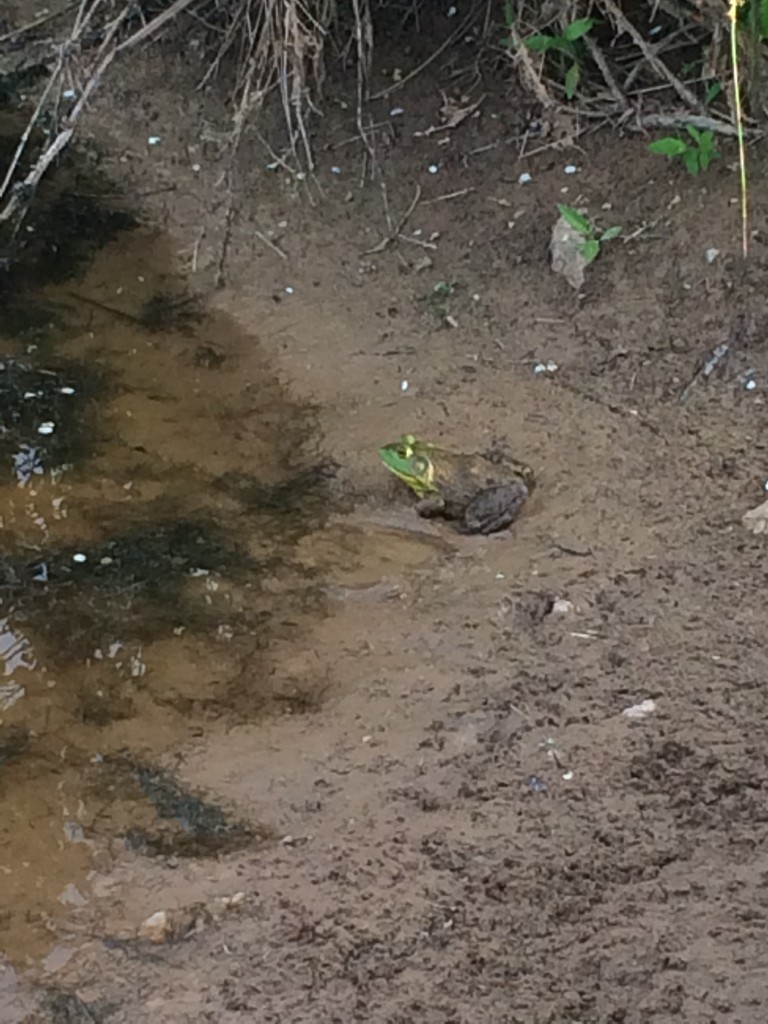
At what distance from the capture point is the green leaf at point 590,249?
4.07 meters

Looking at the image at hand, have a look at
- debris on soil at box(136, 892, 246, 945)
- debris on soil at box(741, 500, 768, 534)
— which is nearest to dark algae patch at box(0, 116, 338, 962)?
debris on soil at box(136, 892, 246, 945)

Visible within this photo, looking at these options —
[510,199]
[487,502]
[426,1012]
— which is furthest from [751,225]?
[426,1012]

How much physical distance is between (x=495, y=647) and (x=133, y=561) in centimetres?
112

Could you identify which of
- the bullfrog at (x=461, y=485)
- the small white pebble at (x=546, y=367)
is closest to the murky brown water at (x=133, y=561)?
the bullfrog at (x=461, y=485)

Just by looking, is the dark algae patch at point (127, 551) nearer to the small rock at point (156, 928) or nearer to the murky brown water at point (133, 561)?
the murky brown water at point (133, 561)

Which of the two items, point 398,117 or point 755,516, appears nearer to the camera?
point 755,516

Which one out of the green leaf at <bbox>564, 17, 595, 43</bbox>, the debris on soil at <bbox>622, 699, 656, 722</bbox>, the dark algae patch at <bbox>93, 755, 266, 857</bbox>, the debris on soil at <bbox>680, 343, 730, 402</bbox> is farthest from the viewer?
the green leaf at <bbox>564, 17, 595, 43</bbox>

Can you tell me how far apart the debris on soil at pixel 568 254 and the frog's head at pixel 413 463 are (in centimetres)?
107

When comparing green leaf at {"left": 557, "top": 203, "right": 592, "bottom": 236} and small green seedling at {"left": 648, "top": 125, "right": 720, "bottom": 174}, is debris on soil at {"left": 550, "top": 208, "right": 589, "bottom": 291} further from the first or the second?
small green seedling at {"left": 648, "top": 125, "right": 720, "bottom": 174}

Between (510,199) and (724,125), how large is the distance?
0.84 metres

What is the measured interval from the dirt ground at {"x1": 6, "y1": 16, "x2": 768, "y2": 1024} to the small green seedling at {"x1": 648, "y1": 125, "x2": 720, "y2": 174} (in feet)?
→ 0.34

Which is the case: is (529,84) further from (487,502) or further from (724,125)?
(487,502)

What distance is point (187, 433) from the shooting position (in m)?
Answer: 3.92

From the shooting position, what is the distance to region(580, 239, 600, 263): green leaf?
407 cm
